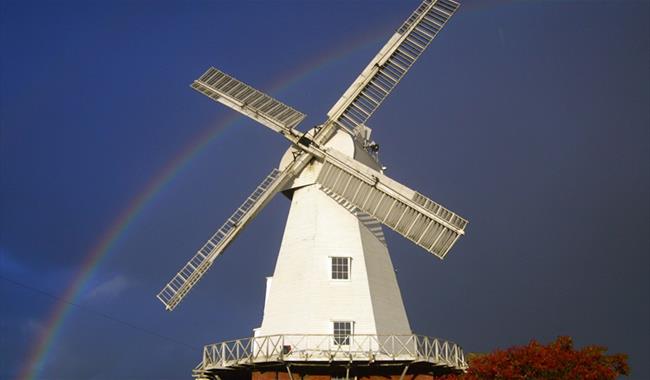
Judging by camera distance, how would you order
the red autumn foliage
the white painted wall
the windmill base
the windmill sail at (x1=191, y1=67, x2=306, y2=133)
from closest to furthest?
the red autumn foliage < the windmill base < the white painted wall < the windmill sail at (x1=191, y1=67, x2=306, y2=133)

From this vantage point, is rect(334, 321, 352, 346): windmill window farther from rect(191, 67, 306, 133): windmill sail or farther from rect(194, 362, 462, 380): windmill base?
rect(191, 67, 306, 133): windmill sail

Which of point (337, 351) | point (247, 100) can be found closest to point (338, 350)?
point (337, 351)

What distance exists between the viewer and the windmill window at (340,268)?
110ft

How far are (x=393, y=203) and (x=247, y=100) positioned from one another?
9533mm

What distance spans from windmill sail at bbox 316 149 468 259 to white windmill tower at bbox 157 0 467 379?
47 mm

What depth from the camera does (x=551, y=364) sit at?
1133 inches

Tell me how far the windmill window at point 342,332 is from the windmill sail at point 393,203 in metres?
5.04

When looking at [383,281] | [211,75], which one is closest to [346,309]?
[383,281]

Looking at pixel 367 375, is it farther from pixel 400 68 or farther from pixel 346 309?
pixel 400 68

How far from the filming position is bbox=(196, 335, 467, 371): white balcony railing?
3102cm

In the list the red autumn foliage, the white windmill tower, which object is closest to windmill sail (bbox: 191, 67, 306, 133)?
the white windmill tower

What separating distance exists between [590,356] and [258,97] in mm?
19985

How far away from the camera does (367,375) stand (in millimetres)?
31891

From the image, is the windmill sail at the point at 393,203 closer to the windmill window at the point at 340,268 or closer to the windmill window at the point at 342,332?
the windmill window at the point at 340,268
